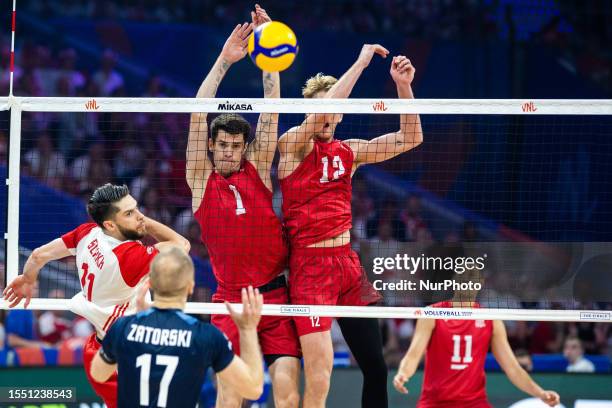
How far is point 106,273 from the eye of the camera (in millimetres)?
Result: 7227

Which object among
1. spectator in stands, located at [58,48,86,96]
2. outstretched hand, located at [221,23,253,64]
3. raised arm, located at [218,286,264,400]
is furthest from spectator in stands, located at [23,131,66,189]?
raised arm, located at [218,286,264,400]

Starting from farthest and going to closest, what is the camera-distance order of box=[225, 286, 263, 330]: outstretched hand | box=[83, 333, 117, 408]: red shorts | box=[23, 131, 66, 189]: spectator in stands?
box=[23, 131, 66, 189]: spectator in stands
box=[83, 333, 117, 408]: red shorts
box=[225, 286, 263, 330]: outstretched hand

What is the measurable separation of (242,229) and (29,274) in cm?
170

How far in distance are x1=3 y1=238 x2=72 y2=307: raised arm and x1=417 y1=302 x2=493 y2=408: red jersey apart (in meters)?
3.65

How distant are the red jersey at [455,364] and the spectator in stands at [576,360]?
110 inches

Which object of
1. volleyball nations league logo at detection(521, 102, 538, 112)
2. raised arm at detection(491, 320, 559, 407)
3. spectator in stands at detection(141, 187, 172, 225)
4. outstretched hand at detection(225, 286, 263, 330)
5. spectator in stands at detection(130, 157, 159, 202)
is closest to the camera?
outstretched hand at detection(225, 286, 263, 330)

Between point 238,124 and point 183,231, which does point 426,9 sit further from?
point 238,124

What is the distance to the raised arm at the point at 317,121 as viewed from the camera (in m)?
7.55

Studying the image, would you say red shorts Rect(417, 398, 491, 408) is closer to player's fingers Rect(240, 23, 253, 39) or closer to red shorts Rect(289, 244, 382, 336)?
red shorts Rect(289, 244, 382, 336)

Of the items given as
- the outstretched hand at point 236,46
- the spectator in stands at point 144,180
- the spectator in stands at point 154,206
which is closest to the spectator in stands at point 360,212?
the spectator in stands at point 154,206

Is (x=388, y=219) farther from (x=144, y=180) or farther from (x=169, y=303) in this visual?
(x=169, y=303)

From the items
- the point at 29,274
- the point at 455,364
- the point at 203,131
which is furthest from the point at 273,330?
the point at 455,364

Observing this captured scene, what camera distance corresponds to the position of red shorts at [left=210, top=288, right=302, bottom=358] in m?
7.64

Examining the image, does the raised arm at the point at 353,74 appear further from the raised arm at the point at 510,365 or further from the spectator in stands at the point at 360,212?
the spectator in stands at the point at 360,212
